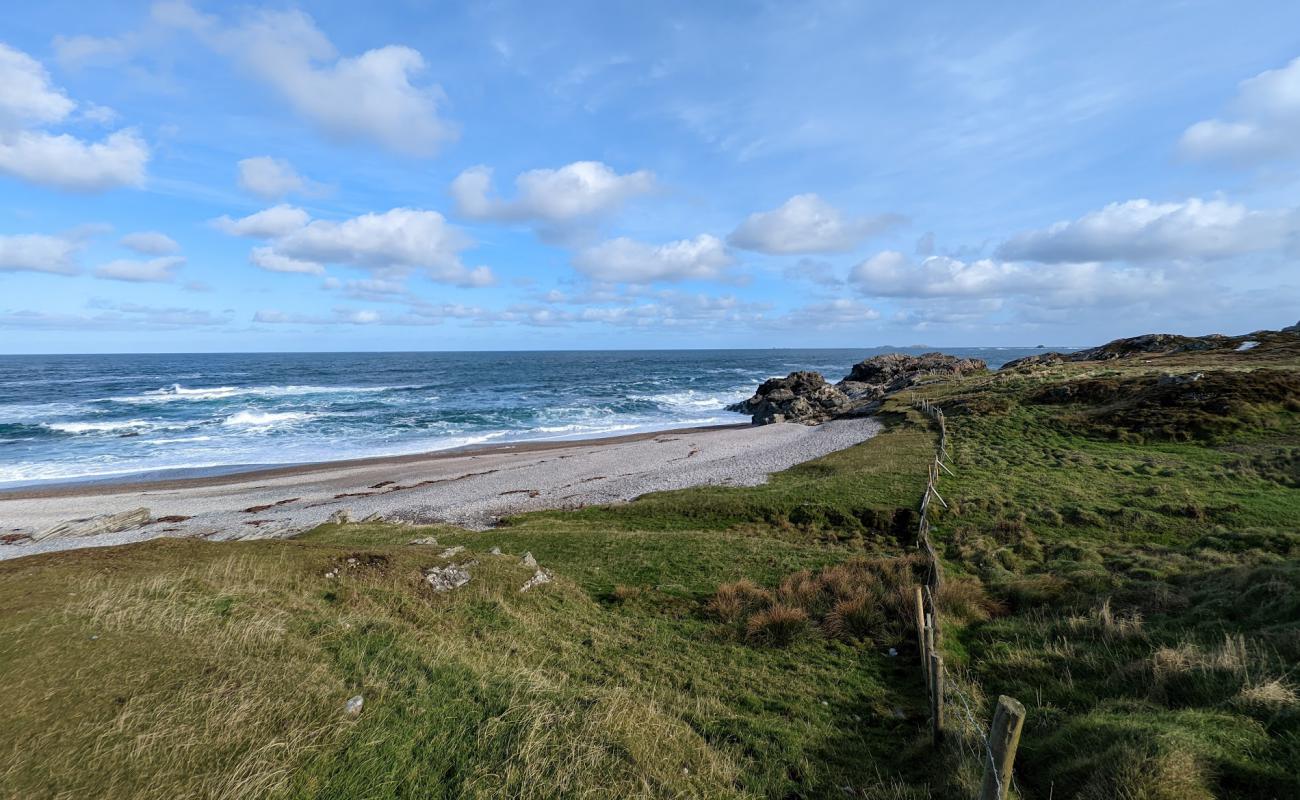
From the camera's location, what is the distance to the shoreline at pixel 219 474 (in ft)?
115

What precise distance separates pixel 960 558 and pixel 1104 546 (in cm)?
411

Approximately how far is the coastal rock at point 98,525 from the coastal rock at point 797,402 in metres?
50.0

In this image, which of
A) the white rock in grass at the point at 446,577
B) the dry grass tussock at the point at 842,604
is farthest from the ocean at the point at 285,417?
the dry grass tussock at the point at 842,604

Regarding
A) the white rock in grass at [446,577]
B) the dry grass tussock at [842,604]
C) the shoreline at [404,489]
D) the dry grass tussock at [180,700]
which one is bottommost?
the shoreline at [404,489]

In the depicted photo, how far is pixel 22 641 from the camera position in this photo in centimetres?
752

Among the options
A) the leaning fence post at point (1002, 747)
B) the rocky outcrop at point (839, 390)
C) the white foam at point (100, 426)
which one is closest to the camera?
the leaning fence post at point (1002, 747)

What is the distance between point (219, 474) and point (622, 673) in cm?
4390

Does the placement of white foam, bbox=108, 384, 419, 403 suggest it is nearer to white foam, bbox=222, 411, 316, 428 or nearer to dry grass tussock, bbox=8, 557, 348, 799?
white foam, bbox=222, 411, 316, 428

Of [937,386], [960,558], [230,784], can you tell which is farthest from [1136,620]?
[937,386]

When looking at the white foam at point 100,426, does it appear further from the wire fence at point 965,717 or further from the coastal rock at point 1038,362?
the coastal rock at point 1038,362

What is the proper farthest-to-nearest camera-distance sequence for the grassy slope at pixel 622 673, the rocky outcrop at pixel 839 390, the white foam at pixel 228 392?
the white foam at pixel 228 392
the rocky outcrop at pixel 839 390
the grassy slope at pixel 622 673

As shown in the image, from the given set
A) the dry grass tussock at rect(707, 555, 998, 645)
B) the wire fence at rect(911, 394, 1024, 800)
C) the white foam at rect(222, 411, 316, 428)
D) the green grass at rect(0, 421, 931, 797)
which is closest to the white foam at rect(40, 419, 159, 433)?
the white foam at rect(222, 411, 316, 428)

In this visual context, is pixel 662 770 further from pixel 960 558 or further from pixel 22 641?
pixel 960 558

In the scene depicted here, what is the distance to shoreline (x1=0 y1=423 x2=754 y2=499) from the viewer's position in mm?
35188
